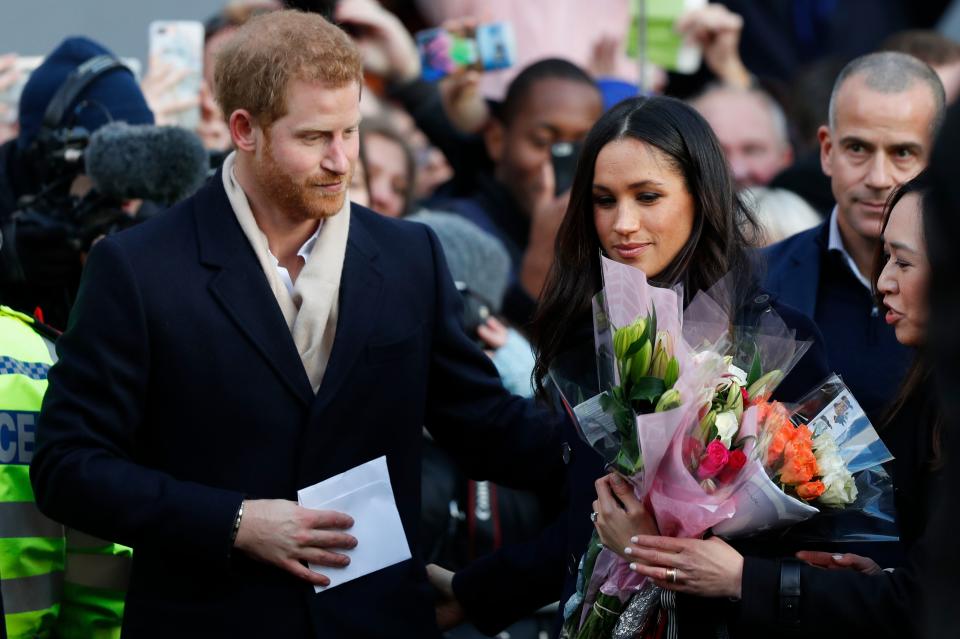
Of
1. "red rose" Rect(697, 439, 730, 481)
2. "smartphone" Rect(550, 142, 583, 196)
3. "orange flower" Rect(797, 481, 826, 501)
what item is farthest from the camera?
"smartphone" Rect(550, 142, 583, 196)

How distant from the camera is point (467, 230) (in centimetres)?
491

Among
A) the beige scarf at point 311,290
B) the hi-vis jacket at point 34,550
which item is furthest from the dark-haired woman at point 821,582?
the hi-vis jacket at point 34,550

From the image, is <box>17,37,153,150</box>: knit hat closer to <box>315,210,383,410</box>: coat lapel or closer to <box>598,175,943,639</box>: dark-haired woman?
<box>315,210,383,410</box>: coat lapel

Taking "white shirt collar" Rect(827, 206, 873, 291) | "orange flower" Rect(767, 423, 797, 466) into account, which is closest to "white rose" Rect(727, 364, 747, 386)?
"orange flower" Rect(767, 423, 797, 466)

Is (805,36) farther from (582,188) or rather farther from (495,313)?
(582,188)

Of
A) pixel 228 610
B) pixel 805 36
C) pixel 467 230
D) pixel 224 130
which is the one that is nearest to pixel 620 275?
pixel 228 610

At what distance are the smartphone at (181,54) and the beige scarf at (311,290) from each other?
91.4 inches

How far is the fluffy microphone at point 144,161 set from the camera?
3939 millimetres

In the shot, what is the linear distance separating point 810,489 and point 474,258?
227 centimetres

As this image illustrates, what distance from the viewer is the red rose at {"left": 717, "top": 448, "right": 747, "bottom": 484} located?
8.57 feet

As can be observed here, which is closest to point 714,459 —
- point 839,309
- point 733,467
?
point 733,467

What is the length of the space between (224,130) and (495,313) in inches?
70.6

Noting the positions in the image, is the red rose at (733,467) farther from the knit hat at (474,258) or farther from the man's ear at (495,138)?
the man's ear at (495,138)

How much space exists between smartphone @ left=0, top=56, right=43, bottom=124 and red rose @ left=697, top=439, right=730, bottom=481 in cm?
363
